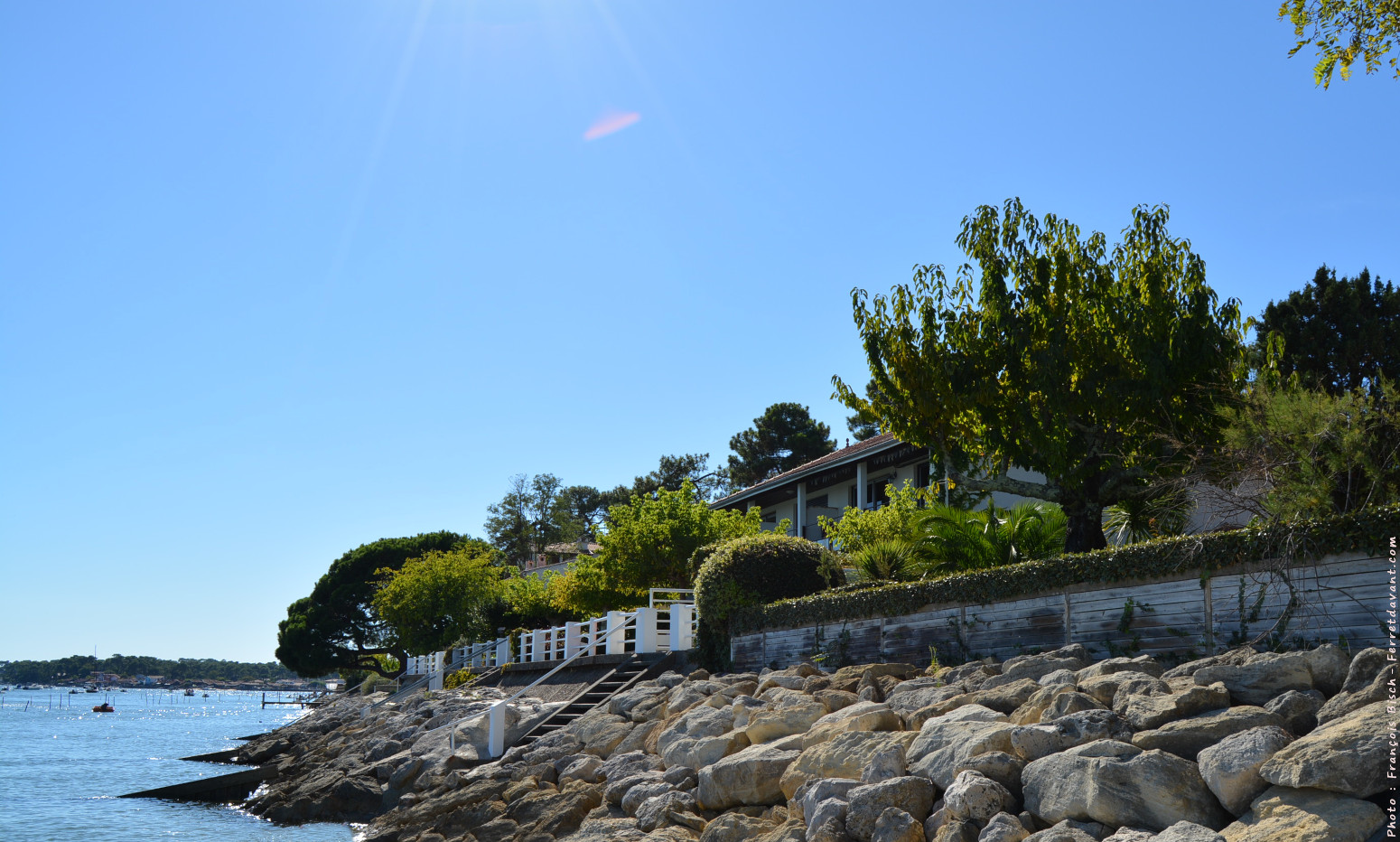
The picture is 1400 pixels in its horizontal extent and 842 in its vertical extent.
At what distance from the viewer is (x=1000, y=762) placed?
28.1ft

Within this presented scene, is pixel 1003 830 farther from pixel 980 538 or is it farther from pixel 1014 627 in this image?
pixel 980 538

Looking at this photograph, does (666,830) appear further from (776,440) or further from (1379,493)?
(776,440)

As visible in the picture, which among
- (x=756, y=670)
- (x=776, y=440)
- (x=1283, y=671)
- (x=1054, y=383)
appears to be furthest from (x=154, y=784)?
(x=776, y=440)

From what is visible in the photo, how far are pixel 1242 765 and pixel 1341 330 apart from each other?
25.1 m

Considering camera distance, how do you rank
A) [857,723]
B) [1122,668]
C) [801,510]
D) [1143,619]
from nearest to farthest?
[1122,668] < [857,723] < [1143,619] < [801,510]

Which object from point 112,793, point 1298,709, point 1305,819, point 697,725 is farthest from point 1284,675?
point 112,793

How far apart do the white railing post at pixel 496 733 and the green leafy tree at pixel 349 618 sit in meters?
48.3

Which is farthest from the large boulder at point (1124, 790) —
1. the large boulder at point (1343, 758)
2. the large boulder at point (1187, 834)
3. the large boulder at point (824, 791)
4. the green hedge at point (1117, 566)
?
the green hedge at point (1117, 566)

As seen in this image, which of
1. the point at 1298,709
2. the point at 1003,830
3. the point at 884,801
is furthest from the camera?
the point at 884,801

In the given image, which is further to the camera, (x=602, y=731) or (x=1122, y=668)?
(x=602, y=731)

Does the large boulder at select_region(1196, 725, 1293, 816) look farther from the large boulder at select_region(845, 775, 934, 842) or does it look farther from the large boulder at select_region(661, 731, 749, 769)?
the large boulder at select_region(661, 731, 749, 769)

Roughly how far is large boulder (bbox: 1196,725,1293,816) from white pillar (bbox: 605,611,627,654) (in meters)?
16.6

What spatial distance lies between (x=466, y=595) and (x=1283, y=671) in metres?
40.7

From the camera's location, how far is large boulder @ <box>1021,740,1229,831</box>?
7191 mm
